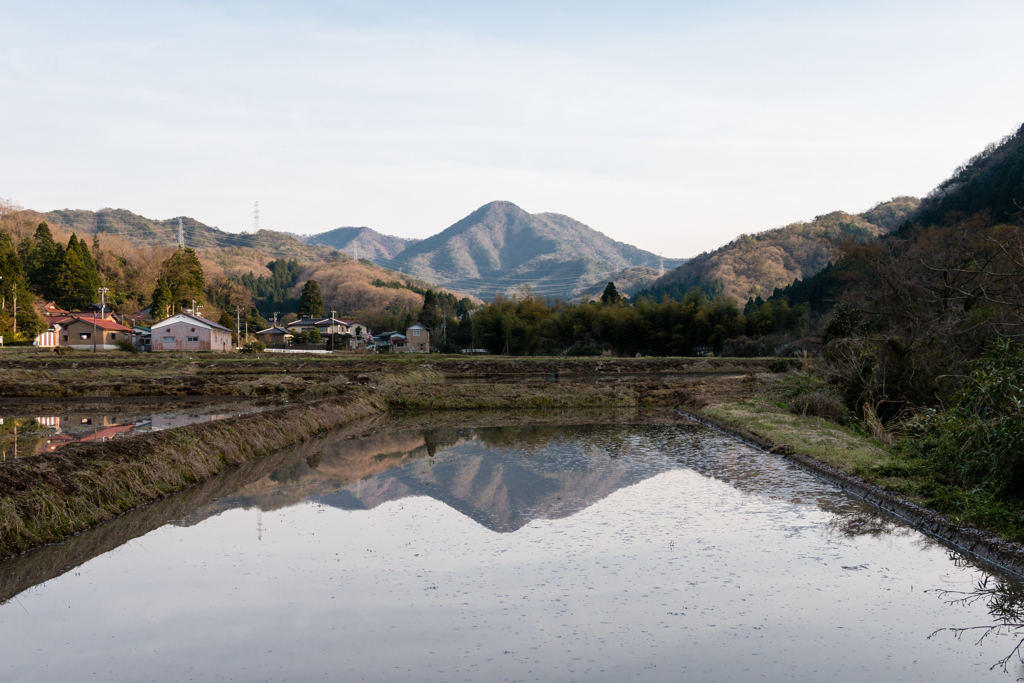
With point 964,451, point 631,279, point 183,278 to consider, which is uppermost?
point 631,279

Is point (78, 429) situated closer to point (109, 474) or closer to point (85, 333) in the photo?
point (109, 474)

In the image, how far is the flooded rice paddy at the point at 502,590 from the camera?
13.1 feet

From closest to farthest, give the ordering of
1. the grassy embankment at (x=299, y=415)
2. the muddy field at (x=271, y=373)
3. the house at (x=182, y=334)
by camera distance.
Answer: the grassy embankment at (x=299, y=415), the muddy field at (x=271, y=373), the house at (x=182, y=334)

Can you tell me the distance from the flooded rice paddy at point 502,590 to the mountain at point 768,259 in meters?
90.0

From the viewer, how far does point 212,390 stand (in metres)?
22.6

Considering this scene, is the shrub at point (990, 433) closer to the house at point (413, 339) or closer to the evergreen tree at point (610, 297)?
the evergreen tree at point (610, 297)

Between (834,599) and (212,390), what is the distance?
2152 cm

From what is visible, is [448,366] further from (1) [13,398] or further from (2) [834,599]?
(2) [834,599]

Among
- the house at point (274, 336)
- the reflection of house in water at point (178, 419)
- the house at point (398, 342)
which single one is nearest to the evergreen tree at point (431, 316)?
the house at point (398, 342)

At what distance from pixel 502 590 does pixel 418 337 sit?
6668 cm

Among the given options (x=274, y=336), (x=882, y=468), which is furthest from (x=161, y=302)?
(x=882, y=468)

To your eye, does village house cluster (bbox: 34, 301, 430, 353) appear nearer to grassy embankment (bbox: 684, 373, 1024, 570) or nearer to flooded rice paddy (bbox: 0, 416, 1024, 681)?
grassy embankment (bbox: 684, 373, 1024, 570)

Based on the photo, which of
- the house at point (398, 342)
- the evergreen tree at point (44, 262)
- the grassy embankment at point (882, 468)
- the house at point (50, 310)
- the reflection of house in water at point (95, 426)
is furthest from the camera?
the house at point (398, 342)

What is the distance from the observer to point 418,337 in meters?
71.1
